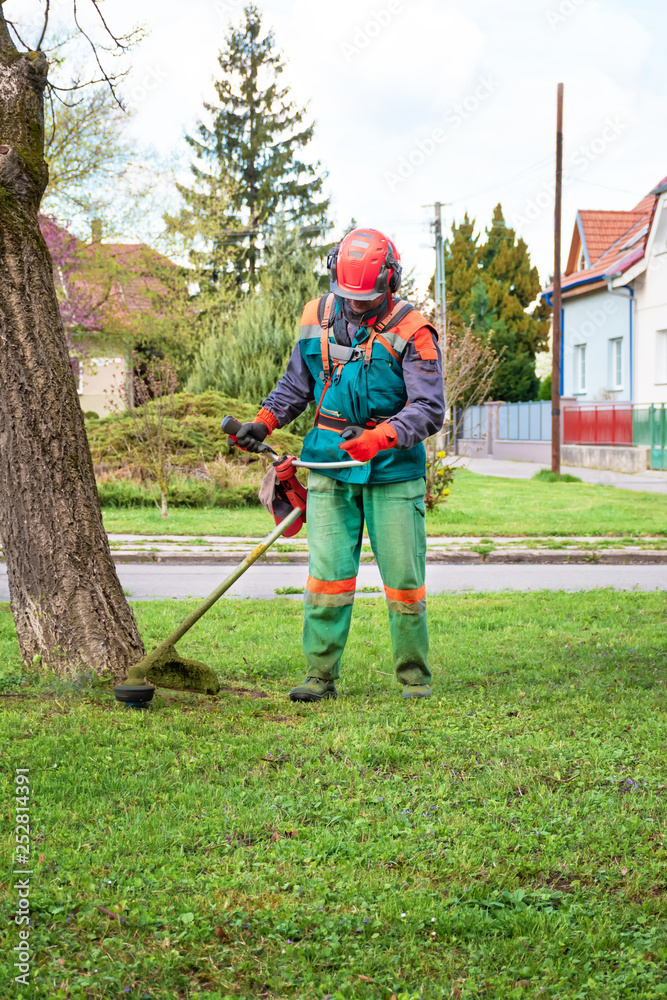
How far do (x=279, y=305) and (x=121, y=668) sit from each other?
16713 mm

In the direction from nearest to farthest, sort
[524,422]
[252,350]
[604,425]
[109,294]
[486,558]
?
[486,558]
[252,350]
[109,294]
[604,425]
[524,422]

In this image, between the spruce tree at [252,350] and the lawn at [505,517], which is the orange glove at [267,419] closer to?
the lawn at [505,517]

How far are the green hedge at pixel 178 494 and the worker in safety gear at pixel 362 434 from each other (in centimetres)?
1051

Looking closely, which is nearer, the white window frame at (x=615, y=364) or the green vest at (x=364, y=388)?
the green vest at (x=364, y=388)

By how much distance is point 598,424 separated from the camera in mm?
26312

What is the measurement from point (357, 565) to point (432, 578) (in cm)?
479

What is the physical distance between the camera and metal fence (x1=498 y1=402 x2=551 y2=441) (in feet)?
104

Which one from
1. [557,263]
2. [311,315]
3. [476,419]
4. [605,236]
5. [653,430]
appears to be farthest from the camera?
[476,419]

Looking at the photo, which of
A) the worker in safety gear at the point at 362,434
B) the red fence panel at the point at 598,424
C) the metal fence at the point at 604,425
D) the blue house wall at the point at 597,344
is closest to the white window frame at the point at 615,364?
the blue house wall at the point at 597,344

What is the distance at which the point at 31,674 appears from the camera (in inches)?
178

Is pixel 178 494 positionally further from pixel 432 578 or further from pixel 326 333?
pixel 326 333

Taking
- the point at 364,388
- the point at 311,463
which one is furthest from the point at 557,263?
the point at 311,463

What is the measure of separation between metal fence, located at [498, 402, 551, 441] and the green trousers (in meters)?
27.3

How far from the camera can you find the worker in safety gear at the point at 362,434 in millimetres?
4352
